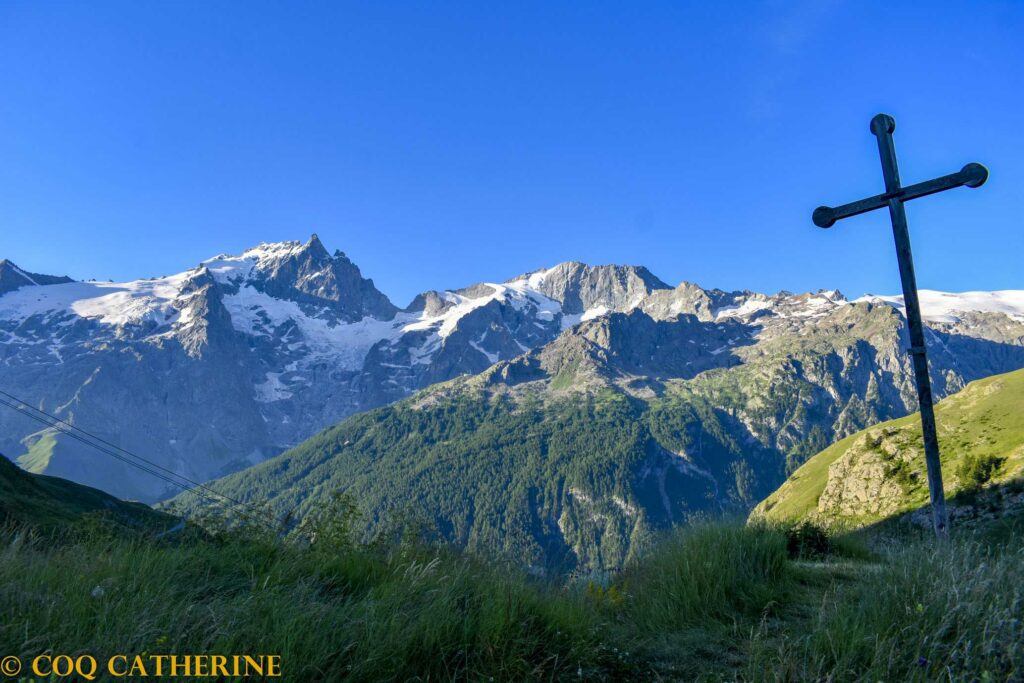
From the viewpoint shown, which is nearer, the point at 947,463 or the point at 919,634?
the point at 919,634

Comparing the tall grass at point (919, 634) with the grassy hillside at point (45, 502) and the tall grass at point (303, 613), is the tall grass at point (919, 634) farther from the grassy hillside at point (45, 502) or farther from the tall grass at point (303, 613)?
the grassy hillside at point (45, 502)

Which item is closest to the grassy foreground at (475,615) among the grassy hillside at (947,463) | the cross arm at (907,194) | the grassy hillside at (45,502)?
the cross arm at (907,194)

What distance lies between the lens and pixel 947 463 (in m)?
38.7

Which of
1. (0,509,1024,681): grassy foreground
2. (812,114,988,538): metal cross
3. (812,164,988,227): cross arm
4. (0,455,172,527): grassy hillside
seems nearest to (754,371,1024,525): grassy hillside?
(812,114,988,538): metal cross

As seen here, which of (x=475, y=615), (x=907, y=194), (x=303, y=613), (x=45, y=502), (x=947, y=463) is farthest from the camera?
(x=947, y=463)

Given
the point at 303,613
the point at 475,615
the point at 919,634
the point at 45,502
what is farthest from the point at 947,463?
the point at 45,502

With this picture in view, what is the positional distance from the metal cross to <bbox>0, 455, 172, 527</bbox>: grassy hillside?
65.2ft

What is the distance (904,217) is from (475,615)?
1062cm

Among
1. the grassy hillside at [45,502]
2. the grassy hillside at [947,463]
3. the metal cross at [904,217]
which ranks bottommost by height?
the grassy hillside at [947,463]

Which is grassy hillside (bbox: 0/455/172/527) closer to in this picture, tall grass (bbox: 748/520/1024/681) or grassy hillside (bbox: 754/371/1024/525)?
tall grass (bbox: 748/520/1024/681)

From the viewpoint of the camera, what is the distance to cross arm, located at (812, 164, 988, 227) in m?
9.70

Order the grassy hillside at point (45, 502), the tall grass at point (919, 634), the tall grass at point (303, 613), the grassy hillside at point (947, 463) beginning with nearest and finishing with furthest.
A: the tall grass at point (303, 613) → the tall grass at point (919, 634) → the grassy hillside at point (45, 502) → the grassy hillside at point (947, 463)

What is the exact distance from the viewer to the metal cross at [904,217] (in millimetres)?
9781

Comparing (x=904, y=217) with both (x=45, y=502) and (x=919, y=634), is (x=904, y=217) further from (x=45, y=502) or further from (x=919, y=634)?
(x=45, y=502)
